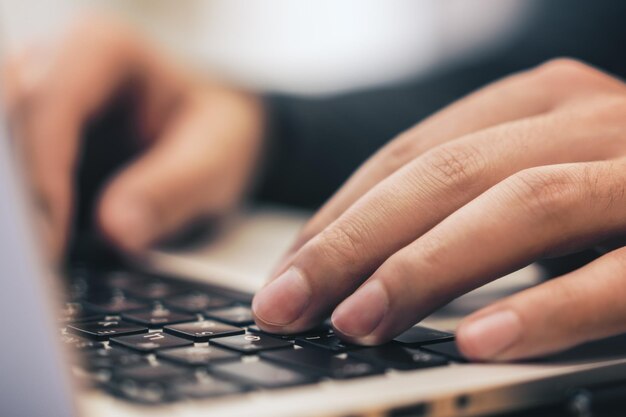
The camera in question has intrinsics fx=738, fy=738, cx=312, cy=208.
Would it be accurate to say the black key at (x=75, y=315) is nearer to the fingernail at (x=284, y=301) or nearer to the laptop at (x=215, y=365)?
the laptop at (x=215, y=365)

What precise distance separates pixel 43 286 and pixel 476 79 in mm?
968

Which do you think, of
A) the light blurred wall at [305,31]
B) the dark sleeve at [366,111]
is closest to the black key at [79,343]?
the dark sleeve at [366,111]

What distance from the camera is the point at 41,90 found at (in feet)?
2.52

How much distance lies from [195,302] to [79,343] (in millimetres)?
143

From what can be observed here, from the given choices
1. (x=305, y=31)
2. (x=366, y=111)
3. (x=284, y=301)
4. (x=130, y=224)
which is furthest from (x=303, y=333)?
(x=305, y=31)

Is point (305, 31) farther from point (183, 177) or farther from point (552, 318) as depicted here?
point (552, 318)

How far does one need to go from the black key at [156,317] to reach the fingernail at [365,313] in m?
0.11

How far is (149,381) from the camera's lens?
0.28 meters

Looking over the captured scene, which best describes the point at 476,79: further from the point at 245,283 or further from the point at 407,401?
the point at 407,401

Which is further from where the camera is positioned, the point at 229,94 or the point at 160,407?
the point at 229,94

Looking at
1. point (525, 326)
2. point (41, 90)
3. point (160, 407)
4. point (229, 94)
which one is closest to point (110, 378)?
point (160, 407)

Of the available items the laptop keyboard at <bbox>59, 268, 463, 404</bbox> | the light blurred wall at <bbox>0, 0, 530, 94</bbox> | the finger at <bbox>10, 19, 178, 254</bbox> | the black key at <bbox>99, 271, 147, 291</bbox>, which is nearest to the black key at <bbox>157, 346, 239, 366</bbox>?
the laptop keyboard at <bbox>59, 268, 463, 404</bbox>

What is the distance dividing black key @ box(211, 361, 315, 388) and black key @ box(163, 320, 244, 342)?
6 centimetres

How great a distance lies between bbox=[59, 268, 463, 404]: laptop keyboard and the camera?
10.9 inches
